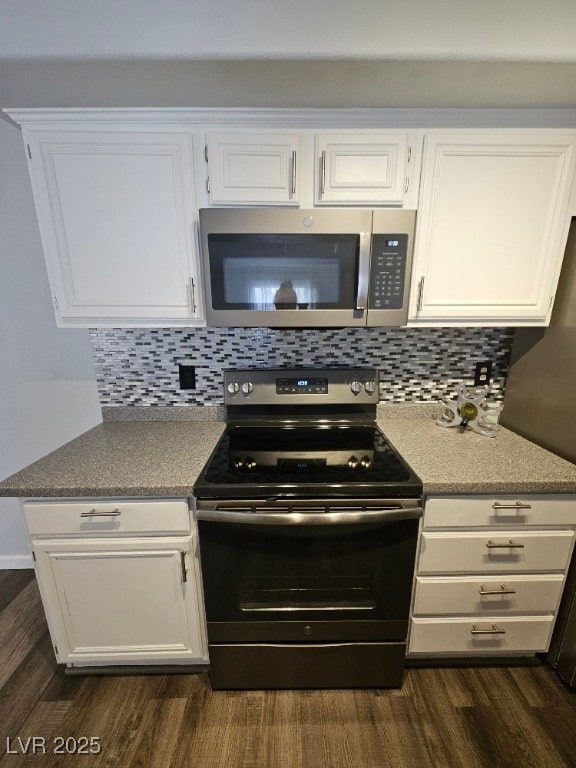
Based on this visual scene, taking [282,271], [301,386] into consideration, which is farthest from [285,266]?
[301,386]

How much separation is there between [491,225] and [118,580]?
1978mm

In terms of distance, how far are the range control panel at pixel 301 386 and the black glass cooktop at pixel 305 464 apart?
13 centimetres

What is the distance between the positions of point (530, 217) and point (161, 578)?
1976mm

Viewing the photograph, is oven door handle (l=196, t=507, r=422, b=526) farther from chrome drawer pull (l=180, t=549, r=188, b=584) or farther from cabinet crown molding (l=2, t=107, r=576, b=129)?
cabinet crown molding (l=2, t=107, r=576, b=129)

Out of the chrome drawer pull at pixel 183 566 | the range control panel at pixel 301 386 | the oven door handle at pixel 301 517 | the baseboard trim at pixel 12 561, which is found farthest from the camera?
the baseboard trim at pixel 12 561

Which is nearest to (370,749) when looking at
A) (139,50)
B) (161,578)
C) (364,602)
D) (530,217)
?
(364,602)

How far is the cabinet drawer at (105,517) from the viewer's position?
1173 millimetres

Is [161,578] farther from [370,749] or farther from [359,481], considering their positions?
[370,749]

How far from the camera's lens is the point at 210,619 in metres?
1.26

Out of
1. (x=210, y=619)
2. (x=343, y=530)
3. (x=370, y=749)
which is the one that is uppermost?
(x=343, y=530)

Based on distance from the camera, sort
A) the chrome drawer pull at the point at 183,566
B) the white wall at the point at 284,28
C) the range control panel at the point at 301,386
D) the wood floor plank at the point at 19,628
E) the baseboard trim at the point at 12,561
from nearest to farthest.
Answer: the white wall at the point at 284,28 → the chrome drawer pull at the point at 183,566 → the wood floor plank at the point at 19,628 → the range control panel at the point at 301,386 → the baseboard trim at the point at 12,561

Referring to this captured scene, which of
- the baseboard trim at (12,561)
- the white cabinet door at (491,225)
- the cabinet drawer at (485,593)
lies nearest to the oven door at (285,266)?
the white cabinet door at (491,225)

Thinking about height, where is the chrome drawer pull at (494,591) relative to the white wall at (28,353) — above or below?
below

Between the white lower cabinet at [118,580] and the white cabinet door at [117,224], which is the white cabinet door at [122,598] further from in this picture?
the white cabinet door at [117,224]
